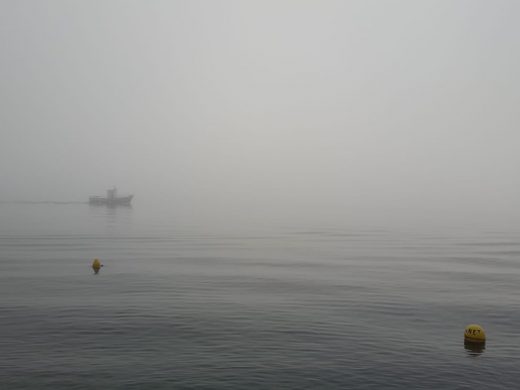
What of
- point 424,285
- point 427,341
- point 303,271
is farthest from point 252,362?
point 303,271

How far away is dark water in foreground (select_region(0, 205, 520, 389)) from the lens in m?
22.4

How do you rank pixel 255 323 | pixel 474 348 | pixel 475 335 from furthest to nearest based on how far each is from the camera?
1. pixel 255 323
2. pixel 475 335
3. pixel 474 348

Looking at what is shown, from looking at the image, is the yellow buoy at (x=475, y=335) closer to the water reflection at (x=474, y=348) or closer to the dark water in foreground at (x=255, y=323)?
the water reflection at (x=474, y=348)

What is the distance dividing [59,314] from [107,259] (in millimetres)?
31572

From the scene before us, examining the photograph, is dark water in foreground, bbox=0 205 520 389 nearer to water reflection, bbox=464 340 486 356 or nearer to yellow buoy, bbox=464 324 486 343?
water reflection, bbox=464 340 486 356

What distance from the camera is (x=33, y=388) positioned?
2055 cm

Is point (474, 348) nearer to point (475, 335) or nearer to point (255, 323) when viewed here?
point (475, 335)

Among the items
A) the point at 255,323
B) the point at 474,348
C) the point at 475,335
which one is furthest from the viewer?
the point at 255,323

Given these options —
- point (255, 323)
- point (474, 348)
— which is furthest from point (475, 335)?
point (255, 323)

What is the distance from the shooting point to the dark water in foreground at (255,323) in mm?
22359

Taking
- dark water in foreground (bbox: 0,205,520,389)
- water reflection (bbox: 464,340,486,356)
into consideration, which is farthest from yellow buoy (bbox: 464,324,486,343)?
dark water in foreground (bbox: 0,205,520,389)

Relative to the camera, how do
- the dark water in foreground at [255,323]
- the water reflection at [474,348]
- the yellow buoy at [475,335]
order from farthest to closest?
the yellow buoy at [475,335], the water reflection at [474,348], the dark water in foreground at [255,323]

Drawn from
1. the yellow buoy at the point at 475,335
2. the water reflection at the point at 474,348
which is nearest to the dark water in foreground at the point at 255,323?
the water reflection at the point at 474,348

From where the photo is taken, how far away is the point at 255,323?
3123 cm
